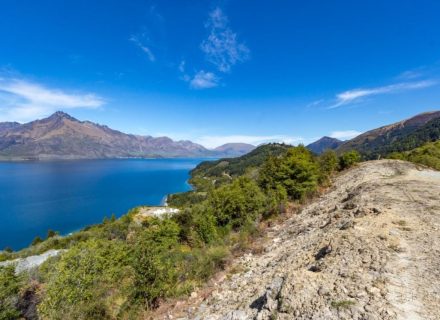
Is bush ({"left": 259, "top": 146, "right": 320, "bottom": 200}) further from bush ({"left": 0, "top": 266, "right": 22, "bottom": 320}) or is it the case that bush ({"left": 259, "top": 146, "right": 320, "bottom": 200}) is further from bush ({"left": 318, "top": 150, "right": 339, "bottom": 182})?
bush ({"left": 0, "top": 266, "right": 22, "bottom": 320})

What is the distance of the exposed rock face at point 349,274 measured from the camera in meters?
7.54

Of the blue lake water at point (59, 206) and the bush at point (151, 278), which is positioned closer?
the bush at point (151, 278)

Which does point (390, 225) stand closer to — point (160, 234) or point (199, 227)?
point (199, 227)

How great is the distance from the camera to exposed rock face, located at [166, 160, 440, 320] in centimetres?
754

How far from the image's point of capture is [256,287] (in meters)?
11.9

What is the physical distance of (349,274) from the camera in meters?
9.09

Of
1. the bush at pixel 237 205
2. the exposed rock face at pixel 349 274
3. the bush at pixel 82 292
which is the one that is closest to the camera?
the exposed rock face at pixel 349 274

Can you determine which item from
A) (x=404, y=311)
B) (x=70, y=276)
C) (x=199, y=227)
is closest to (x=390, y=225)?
(x=404, y=311)

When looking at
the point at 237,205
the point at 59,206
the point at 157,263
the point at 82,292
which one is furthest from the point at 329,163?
the point at 59,206

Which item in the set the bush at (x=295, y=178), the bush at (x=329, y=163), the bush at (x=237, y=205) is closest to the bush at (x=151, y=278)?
the bush at (x=237, y=205)

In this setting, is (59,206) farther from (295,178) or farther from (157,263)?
→ (157,263)

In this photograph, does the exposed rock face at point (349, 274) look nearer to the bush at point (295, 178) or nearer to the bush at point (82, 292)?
the bush at point (82, 292)

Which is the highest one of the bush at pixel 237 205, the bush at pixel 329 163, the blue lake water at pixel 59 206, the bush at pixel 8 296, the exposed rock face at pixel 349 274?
the bush at pixel 329 163

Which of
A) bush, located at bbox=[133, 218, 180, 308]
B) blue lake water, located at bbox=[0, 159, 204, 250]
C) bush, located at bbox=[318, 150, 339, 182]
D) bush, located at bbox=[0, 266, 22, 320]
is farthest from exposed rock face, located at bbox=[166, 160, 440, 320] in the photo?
blue lake water, located at bbox=[0, 159, 204, 250]
